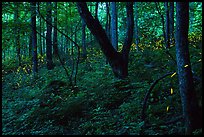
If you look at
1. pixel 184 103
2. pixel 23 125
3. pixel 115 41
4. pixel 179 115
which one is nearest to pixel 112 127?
pixel 179 115

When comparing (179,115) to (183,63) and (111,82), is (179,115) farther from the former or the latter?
(111,82)

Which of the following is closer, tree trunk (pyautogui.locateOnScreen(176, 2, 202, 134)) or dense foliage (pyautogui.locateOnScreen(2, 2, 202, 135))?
tree trunk (pyautogui.locateOnScreen(176, 2, 202, 134))

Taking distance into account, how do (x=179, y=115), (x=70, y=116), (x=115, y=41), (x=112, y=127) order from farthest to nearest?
(x=115, y=41) < (x=70, y=116) < (x=112, y=127) < (x=179, y=115)

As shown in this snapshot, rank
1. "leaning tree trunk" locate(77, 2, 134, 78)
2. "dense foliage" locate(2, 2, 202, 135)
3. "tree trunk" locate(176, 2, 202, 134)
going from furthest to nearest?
"leaning tree trunk" locate(77, 2, 134, 78)
"dense foliage" locate(2, 2, 202, 135)
"tree trunk" locate(176, 2, 202, 134)

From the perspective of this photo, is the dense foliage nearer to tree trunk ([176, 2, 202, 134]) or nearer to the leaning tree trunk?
tree trunk ([176, 2, 202, 134])

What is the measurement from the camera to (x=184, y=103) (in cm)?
486

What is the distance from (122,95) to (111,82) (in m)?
1.56

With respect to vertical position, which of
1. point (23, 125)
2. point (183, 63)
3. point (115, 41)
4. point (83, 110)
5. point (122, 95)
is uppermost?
point (115, 41)

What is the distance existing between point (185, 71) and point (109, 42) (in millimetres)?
4917

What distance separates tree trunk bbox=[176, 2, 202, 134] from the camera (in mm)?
4742

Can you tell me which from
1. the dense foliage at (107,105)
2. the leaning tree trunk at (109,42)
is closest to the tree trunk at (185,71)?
the dense foliage at (107,105)

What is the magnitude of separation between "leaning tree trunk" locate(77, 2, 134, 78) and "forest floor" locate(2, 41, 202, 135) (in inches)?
23.3

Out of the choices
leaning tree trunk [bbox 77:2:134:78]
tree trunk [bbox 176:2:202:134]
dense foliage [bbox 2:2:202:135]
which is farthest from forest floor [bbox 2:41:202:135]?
leaning tree trunk [bbox 77:2:134:78]

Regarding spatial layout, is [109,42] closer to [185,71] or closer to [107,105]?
[107,105]
